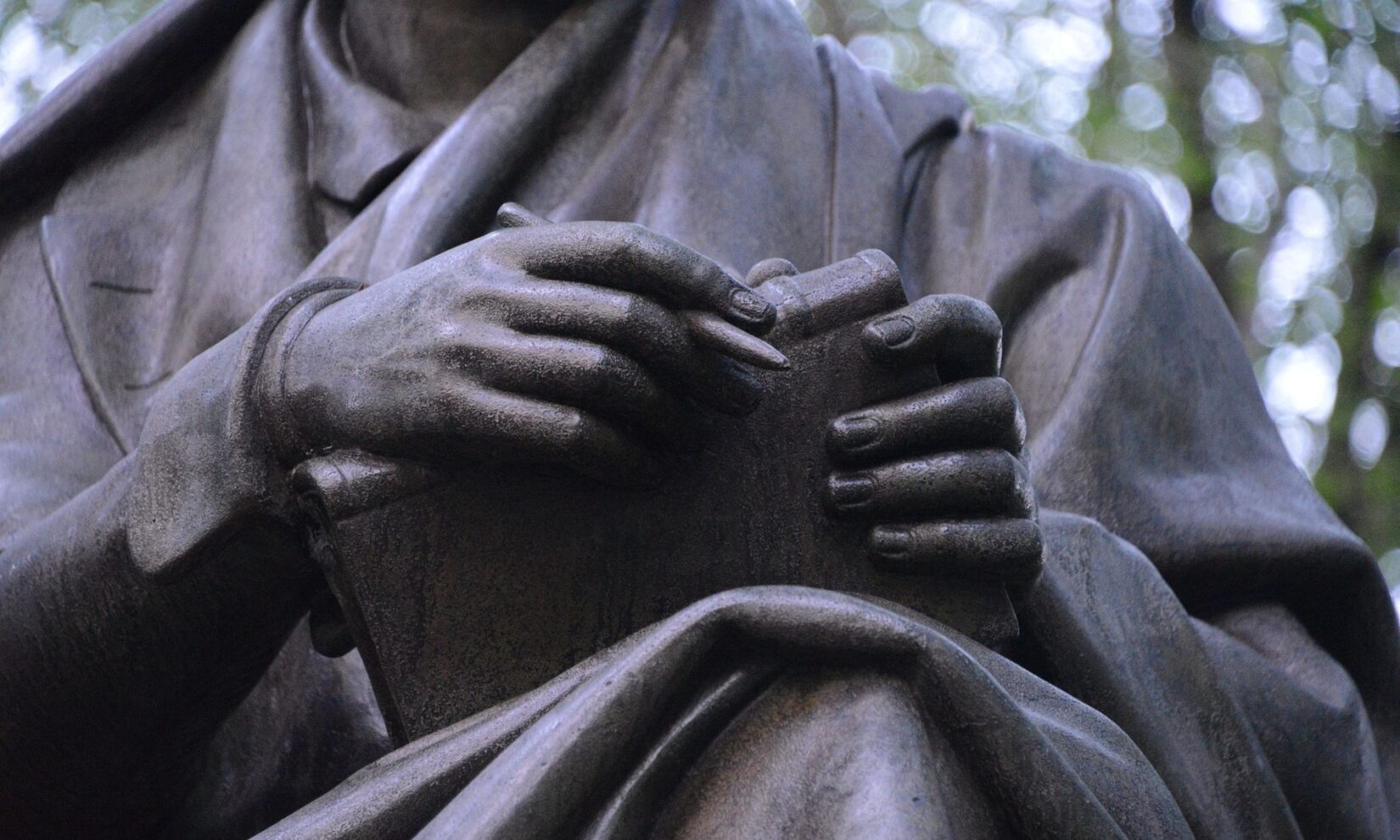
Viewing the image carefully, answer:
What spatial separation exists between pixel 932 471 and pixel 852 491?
0.08 meters

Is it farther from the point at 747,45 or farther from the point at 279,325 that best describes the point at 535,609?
the point at 747,45

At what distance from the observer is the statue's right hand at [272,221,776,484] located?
1763mm

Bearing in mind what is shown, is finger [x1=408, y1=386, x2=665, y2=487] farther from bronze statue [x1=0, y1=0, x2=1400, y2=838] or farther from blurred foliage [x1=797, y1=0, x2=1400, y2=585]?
blurred foliage [x1=797, y1=0, x2=1400, y2=585]

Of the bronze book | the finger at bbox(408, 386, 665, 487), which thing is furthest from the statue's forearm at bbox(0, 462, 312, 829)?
the finger at bbox(408, 386, 665, 487)

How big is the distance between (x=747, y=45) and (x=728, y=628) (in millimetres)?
1362

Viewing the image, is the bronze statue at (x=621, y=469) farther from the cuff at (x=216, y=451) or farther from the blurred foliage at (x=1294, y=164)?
the blurred foliage at (x=1294, y=164)

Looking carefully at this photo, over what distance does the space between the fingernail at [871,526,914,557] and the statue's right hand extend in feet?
0.60

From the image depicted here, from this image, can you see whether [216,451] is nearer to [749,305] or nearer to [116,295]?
[749,305]

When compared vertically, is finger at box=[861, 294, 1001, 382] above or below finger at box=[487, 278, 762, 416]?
below

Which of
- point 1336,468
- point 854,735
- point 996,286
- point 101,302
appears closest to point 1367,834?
point 996,286

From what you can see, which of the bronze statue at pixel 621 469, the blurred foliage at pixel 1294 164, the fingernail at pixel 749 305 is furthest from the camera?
the blurred foliage at pixel 1294 164

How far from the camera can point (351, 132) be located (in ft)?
9.11

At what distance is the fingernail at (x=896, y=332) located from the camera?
1.91 metres

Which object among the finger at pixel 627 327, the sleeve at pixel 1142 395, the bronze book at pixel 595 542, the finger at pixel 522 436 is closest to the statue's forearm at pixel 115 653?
the bronze book at pixel 595 542
